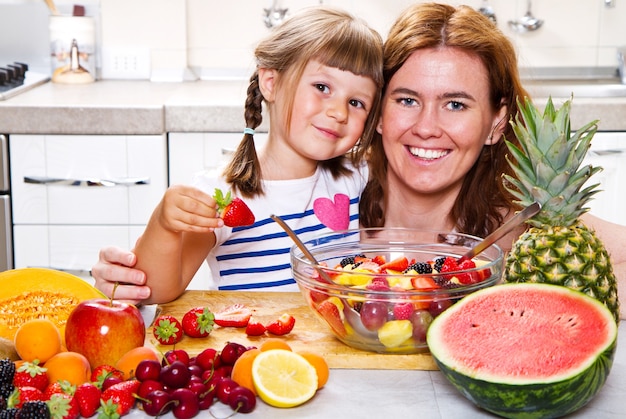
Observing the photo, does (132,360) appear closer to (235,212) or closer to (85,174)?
(235,212)

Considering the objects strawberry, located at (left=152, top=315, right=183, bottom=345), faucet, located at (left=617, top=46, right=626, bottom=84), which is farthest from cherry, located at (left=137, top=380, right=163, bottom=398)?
faucet, located at (left=617, top=46, right=626, bottom=84)

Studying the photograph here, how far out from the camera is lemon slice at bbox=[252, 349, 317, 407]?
1096 mm

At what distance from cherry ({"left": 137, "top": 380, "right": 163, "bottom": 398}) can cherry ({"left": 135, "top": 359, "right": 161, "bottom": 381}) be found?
11 mm

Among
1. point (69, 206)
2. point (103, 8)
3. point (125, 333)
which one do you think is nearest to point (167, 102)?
point (69, 206)

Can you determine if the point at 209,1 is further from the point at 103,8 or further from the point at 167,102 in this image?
the point at 167,102

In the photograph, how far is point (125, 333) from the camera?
3.88ft

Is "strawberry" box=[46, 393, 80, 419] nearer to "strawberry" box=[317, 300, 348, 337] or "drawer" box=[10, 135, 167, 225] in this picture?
"strawberry" box=[317, 300, 348, 337]

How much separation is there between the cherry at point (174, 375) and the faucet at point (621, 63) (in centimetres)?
275

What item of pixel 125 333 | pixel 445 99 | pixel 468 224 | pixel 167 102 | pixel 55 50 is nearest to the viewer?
pixel 125 333

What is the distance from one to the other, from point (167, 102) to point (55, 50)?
81 centimetres

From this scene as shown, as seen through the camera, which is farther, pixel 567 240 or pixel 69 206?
pixel 69 206

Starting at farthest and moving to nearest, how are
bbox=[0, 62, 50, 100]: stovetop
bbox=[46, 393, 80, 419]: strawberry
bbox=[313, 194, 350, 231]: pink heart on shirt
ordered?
bbox=[0, 62, 50, 100]: stovetop < bbox=[313, 194, 350, 231]: pink heart on shirt < bbox=[46, 393, 80, 419]: strawberry

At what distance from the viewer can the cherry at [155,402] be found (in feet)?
3.41

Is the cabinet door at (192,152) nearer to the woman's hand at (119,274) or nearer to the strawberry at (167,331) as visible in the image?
the woman's hand at (119,274)
